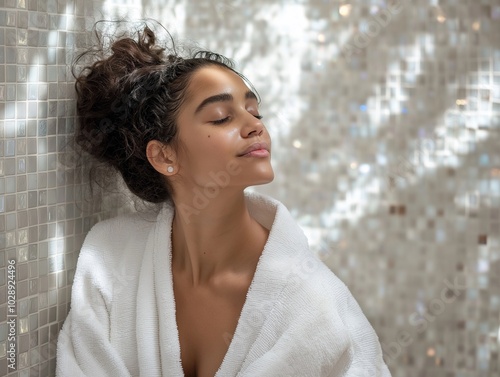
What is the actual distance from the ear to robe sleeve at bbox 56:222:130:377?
227mm

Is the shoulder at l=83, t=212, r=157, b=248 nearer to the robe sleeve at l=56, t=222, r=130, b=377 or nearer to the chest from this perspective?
the robe sleeve at l=56, t=222, r=130, b=377

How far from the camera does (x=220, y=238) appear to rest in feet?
5.32

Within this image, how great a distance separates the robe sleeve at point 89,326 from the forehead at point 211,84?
40cm

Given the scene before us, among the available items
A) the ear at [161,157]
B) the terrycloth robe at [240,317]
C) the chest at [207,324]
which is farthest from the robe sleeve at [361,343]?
the ear at [161,157]

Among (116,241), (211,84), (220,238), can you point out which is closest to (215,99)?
(211,84)

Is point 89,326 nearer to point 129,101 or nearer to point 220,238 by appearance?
point 220,238

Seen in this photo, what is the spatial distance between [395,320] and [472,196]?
349 mm

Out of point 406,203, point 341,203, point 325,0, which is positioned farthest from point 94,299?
point 325,0

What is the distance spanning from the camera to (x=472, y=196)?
1.76 metres

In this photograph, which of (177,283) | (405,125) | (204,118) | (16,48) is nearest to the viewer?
(16,48)

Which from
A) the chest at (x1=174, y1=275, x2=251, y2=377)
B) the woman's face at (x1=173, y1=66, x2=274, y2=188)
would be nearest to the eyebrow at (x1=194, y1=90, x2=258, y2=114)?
the woman's face at (x1=173, y1=66, x2=274, y2=188)

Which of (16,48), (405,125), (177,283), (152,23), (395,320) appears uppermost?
(152,23)

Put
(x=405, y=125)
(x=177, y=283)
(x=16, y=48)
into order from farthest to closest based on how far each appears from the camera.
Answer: (x=405, y=125), (x=177, y=283), (x=16, y=48)

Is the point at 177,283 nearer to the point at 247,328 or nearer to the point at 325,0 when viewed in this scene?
the point at 247,328
